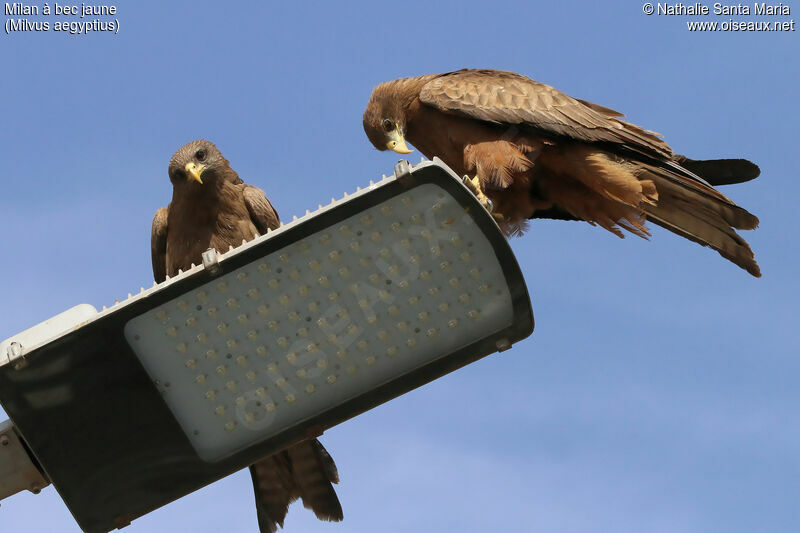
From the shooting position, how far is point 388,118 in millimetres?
7262

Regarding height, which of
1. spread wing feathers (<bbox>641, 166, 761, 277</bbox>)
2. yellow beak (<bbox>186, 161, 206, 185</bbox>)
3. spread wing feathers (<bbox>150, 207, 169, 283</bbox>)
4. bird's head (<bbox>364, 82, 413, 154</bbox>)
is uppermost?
bird's head (<bbox>364, 82, 413, 154</bbox>)

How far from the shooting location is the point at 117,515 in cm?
445

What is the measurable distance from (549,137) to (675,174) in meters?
0.81

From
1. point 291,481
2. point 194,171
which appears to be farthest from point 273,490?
point 194,171

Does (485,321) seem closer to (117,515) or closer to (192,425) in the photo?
(192,425)

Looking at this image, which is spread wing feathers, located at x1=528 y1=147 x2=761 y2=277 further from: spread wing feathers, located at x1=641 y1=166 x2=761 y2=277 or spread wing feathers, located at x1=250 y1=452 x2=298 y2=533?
spread wing feathers, located at x1=250 y1=452 x2=298 y2=533

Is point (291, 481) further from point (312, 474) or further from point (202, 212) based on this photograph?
point (202, 212)

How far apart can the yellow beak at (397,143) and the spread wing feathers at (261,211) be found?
3.01 feet

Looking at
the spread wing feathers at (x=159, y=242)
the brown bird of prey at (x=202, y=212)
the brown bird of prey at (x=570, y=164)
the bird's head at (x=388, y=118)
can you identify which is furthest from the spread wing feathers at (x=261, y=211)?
→ the brown bird of prey at (x=570, y=164)

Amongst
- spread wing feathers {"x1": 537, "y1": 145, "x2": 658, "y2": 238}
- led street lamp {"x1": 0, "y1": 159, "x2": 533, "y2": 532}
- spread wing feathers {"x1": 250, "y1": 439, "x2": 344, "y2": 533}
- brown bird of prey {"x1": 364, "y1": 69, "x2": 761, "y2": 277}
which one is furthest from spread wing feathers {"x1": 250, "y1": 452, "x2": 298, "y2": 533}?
spread wing feathers {"x1": 537, "y1": 145, "x2": 658, "y2": 238}

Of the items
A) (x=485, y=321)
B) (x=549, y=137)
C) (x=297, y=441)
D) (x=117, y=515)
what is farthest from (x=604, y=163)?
(x=117, y=515)

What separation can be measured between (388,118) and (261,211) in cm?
105

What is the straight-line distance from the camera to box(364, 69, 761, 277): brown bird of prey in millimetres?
6531

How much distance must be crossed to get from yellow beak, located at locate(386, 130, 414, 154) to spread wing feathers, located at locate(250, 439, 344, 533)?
2184 mm
